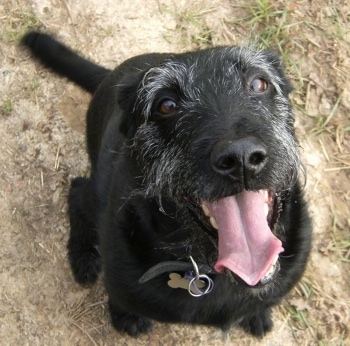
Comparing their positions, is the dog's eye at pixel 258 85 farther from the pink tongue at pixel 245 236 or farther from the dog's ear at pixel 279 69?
the pink tongue at pixel 245 236

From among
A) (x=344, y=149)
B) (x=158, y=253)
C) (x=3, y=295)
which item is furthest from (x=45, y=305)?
(x=344, y=149)

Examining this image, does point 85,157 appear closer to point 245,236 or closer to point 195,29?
point 195,29

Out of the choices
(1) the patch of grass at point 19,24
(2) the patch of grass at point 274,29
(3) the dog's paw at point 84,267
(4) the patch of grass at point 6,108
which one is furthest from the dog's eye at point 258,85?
(1) the patch of grass at point 19,24

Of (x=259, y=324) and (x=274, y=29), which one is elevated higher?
(x=274, y=29)

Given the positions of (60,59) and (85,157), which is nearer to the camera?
(60,59)

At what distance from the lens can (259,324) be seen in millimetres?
3572

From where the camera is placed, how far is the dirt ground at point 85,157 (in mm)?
3693

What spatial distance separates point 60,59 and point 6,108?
2.79 feet

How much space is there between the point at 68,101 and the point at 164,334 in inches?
74.3

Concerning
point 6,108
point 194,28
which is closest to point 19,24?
point 6,108

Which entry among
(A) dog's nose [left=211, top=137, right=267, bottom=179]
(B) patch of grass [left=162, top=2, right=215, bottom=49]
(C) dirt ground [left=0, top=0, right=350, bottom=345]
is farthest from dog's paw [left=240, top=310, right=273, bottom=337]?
(B) patch of grass [left=162, top=2, right=215, bottom=49]

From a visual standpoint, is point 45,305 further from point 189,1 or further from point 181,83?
point 189,1

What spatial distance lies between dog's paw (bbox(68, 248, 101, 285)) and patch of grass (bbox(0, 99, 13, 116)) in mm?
1213

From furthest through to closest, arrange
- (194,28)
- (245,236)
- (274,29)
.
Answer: (194,28) < (274,29) < (245,236)
